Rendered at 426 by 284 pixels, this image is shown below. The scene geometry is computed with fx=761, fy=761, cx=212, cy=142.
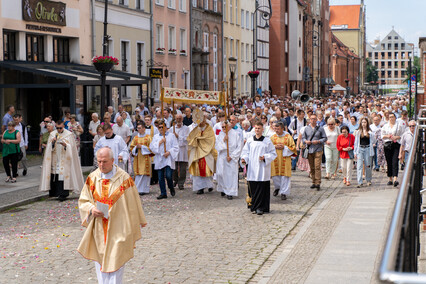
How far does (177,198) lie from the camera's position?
16453 millimetres

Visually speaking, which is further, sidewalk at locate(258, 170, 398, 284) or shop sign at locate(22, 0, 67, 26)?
shop sign at locate(22, 0, 67, 26)

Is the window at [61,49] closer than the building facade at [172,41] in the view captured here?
Yes

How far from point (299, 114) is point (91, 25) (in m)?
13.6

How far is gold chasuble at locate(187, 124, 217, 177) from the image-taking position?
1720 cm

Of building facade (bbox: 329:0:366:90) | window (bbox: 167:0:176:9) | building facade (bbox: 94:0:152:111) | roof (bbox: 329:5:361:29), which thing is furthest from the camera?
roof (bbox: 329:5:361:29)

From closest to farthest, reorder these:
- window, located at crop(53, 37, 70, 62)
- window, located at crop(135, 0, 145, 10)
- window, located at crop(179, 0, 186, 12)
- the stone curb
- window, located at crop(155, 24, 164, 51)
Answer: the stone curb
window, located at crop(53, 37, 70, 62)
window, located at crop(135, 0, 145, 10)
window, located at crop(155, 24, 164, 51)
window, located at crop(179, 0, 186, 12)

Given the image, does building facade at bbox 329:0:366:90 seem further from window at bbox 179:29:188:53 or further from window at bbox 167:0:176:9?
window at bbox 167:0:176:9

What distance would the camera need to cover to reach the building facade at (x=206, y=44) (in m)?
47.6

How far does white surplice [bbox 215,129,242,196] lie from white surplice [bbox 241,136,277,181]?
2402 mm

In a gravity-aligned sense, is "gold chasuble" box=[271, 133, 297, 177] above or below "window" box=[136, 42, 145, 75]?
below

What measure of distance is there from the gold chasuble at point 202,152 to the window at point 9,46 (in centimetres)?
1302

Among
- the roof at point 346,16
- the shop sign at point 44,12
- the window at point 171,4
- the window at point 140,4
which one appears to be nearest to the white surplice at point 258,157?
the shop sign at point 44,12

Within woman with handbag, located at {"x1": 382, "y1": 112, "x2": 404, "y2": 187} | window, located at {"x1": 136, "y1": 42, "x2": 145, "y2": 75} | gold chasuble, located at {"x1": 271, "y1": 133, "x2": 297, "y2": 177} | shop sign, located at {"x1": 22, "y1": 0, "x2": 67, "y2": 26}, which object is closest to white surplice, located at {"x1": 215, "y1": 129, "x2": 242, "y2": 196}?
gold chasuble, located at {"x1": 271, "y1": 133, "x2": 297, "y2": 177}

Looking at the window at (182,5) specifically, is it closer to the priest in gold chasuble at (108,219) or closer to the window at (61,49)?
the window at (61,49)
